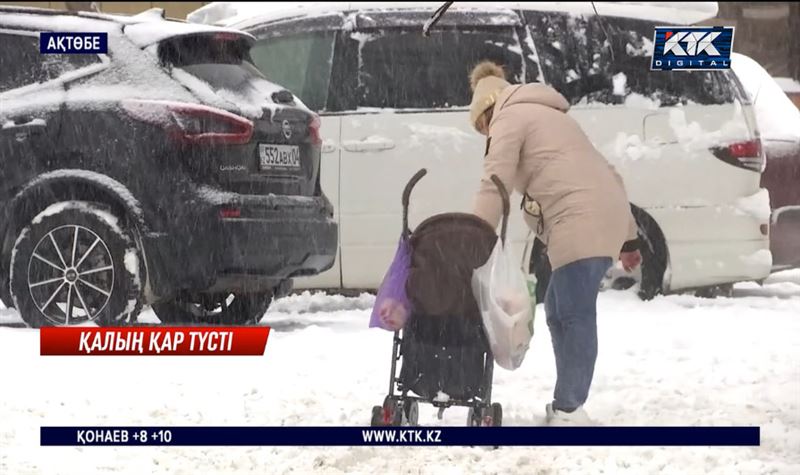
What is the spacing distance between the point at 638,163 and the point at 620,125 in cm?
15

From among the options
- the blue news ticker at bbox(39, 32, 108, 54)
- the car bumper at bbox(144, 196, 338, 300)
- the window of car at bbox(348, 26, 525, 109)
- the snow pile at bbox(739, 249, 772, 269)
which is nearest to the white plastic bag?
the car bumper at bbox(144, 196, 338, 300)

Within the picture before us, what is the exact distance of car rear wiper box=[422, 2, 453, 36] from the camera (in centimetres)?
581

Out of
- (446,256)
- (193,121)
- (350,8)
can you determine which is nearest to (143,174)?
(193,121)

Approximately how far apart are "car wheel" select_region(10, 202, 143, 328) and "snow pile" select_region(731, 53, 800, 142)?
2.12m

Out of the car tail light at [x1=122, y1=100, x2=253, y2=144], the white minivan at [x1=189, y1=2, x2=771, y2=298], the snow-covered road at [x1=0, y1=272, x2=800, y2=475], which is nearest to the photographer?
the snow-covered road at [x1=0, y1=272, x2=800, y2=475]

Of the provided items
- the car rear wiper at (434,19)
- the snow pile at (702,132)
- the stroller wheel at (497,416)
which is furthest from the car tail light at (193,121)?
the snow pile at (702,132)

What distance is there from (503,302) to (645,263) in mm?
965

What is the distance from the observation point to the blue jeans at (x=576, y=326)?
211 inches

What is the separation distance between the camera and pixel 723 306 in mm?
6070

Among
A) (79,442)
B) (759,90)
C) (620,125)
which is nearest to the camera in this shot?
(79,442)

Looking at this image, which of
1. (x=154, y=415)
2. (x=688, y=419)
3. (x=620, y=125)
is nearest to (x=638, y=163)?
(x=620, y=125)

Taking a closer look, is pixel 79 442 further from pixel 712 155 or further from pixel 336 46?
pixel 712 155

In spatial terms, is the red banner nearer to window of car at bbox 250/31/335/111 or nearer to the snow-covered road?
the snow-covered road

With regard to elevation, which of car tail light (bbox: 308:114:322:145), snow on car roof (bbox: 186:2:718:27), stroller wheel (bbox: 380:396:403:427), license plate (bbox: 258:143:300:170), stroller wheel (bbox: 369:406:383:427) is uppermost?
snow on car roof (bbox: 186:2:718:27)
